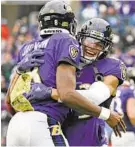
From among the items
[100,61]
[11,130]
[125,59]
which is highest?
[100,61]

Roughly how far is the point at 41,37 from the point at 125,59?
22.6 feet

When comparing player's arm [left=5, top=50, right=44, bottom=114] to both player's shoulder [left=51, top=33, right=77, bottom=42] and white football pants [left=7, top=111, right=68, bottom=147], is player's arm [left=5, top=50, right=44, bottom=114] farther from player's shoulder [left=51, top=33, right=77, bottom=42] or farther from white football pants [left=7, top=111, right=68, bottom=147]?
white football pants [left=7, top=111, right=68, bottom=147]

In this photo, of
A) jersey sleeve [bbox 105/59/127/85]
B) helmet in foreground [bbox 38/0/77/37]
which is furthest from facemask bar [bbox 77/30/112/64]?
helmet in foreground [bbox 38/0/77/37]

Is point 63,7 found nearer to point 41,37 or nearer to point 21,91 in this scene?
point 41,37

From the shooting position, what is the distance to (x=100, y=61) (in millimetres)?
4988

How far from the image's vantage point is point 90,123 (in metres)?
5.03

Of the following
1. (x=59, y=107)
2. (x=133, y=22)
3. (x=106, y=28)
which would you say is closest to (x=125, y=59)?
(x=133, y=22)

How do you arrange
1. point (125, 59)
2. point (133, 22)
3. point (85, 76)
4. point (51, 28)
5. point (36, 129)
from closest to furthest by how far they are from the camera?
point (36, 129) < point (51, 28) < point (85, 76) < point (125, 59) < point (133, 22)

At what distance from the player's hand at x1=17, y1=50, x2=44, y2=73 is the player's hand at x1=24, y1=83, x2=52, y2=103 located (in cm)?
15

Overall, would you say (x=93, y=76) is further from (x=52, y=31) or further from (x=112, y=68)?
(x=52, y=31)

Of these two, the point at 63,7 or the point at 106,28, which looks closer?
the point at 63,7

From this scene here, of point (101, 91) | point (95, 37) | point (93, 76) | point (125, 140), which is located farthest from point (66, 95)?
point (125, 140)

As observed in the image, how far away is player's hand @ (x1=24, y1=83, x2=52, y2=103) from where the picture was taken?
4.27 meters

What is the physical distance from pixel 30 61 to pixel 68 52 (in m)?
0.34
